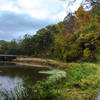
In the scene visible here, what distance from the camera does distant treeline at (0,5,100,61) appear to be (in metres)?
12.0

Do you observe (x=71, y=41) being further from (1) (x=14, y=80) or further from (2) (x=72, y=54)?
(1) (x=14, y=80)

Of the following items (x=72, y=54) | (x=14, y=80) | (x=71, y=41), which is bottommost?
(x=14, y=80)

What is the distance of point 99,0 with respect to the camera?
471 cm

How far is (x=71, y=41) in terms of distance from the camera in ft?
56.9

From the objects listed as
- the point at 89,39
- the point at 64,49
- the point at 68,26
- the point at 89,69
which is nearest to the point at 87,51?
the point at 89,39

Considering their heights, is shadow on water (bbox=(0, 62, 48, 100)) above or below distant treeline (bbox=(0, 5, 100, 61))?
below

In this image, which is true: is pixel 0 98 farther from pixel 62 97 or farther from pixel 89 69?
pixel 89 69

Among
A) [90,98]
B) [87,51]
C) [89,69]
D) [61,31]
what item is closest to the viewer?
[90,98]

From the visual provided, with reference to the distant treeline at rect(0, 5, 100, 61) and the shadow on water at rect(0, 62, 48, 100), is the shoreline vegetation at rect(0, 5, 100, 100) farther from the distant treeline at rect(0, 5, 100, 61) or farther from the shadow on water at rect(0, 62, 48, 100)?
the shadow on water at rect(0, 62, 48, 100)

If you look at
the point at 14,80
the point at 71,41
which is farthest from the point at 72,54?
the point at 14,80

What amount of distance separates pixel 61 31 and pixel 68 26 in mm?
1753

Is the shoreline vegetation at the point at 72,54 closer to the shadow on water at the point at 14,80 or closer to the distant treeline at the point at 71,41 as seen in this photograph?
the distant treeline at the point at 71,41

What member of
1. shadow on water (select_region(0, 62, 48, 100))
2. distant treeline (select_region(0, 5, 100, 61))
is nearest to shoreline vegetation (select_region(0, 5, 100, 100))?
distant treeline (select_region(0, 5, 100, 61))

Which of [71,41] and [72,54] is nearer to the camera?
[72,54]
